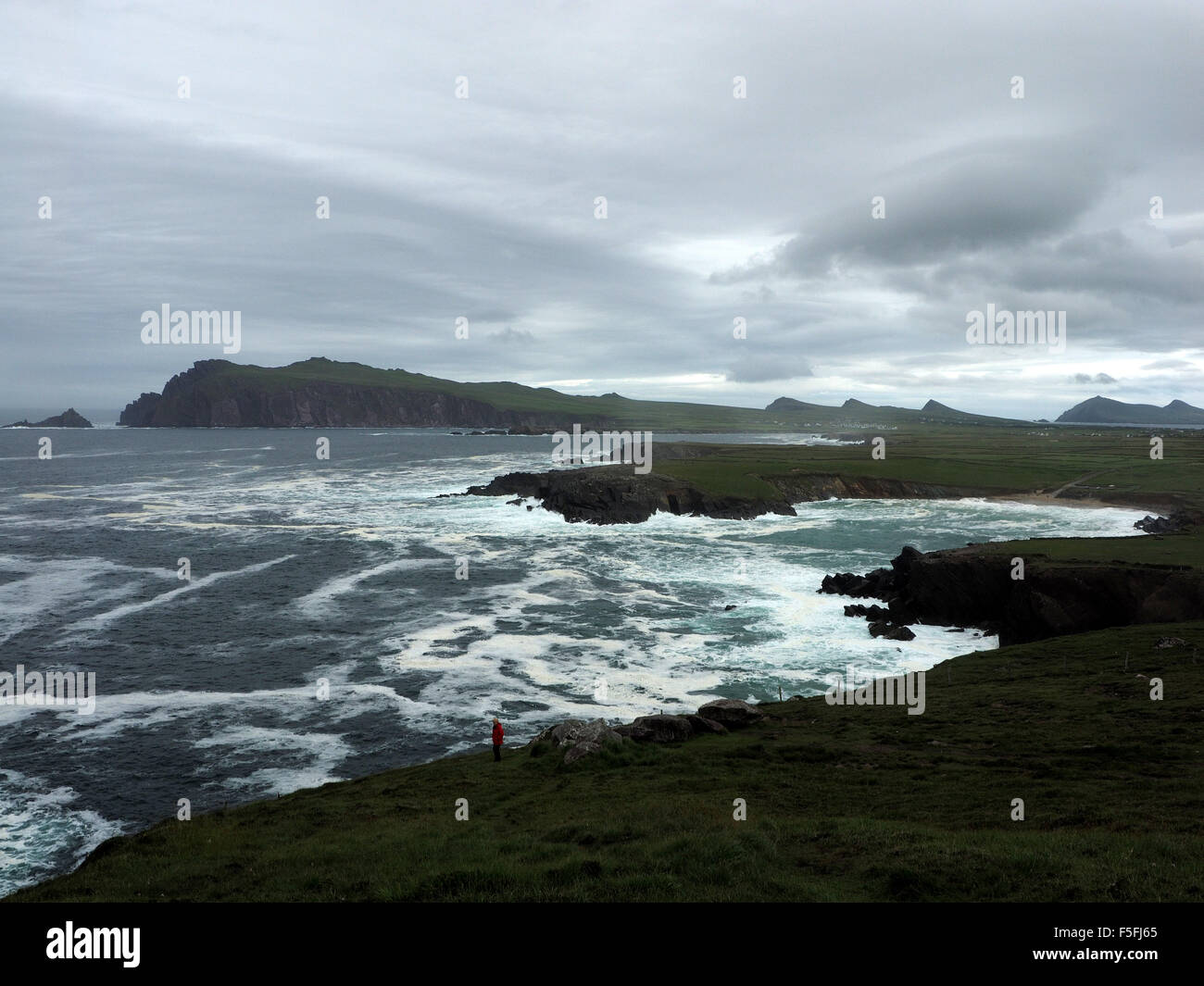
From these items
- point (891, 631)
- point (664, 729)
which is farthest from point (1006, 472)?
point (664, 729)

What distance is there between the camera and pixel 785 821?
17.5 meters

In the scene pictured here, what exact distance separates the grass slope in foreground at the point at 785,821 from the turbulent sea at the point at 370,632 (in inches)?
227

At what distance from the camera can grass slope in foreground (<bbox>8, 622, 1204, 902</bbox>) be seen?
13.1m

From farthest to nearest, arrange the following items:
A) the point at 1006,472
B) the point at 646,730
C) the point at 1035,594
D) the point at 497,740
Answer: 1. the point at 1006,472
2. the point at 1035,594
3. the point at 646,730
4. the point at 497,740

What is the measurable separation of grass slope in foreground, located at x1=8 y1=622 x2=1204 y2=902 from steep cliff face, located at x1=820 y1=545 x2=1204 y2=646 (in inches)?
416

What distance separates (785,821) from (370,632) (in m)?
32.4

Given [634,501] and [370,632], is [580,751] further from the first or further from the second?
[634,501]

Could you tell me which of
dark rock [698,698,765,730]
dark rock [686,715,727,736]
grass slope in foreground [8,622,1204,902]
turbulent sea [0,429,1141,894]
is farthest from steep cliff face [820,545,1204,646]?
dark rock [686,715,727,736]

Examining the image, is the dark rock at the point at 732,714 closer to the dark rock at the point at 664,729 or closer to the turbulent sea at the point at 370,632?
the dark rock at the point at 664,729

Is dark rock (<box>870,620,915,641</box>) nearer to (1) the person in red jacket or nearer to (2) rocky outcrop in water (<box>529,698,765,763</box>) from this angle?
(2) rocky outcrop in water (<box>529,698,765,763</box>)

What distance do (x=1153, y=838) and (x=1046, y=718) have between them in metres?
12.3

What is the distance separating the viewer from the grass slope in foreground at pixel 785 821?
517 inches
